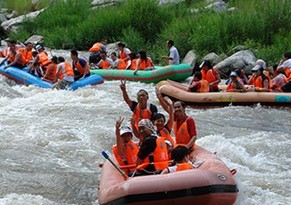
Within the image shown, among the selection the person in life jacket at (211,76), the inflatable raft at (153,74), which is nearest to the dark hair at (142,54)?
the inflatable raft at (153,74)

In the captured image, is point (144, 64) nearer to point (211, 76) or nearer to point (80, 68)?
point (80, 68)

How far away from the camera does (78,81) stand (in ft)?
43.1

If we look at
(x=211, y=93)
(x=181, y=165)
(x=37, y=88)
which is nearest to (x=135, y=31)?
(x=37, y=88)

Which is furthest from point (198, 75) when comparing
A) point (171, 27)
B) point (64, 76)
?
point (171, 27)

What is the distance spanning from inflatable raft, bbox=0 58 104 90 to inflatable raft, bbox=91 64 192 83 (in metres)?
1.00

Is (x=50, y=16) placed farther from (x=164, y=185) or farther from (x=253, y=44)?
(x=164, y=185)

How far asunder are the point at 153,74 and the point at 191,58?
2941mm

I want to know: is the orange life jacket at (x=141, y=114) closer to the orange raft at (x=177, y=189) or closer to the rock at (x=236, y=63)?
the orange raft at (x=177, y=189)

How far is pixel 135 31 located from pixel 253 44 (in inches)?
199

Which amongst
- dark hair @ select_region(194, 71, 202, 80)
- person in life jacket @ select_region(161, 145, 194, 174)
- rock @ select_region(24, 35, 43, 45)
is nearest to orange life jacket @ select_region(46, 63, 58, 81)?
dark hair @ select_region(194, 71, 202, 80)

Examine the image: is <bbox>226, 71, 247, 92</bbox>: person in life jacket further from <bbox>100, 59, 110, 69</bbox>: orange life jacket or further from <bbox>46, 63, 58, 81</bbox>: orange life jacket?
<bbox>100, 59, 110, 69</bbox>: orange life jacket

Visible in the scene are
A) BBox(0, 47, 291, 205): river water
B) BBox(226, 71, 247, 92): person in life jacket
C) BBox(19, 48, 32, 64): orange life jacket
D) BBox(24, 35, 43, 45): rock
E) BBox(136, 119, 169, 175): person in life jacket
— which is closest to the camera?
BBox(136, 119, 169, 175): person in life jacket

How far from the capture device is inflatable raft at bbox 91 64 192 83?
14117 mm

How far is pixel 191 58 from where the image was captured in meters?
16.7
